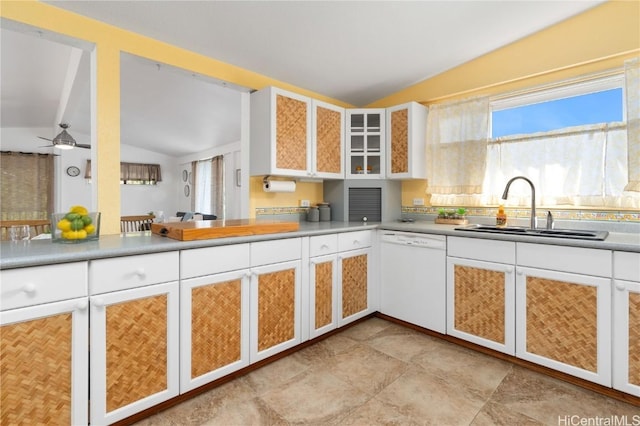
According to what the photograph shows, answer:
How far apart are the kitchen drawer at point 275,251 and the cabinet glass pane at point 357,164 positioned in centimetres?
127

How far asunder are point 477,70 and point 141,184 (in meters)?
8.01

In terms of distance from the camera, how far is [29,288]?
1.25 meters

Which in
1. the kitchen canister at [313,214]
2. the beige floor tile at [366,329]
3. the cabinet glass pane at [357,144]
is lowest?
the beige floor tile at [366,329]

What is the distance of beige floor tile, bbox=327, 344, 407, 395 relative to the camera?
6.34 feet

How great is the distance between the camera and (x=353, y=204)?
10.9 ft

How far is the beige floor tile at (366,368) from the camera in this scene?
→ 1.93m

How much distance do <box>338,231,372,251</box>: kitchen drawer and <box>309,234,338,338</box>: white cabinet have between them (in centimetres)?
7

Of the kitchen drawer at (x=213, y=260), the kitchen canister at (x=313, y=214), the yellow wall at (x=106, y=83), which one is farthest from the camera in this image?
the kitchen canister at (x=313, y=214)

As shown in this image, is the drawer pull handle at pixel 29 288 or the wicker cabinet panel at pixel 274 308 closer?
the drawer pull handle at pixel 29 288

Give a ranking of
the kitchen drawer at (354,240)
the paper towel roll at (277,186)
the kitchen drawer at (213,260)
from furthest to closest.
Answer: the paper towel roll at (277,186), the kitchen drawer at (354,240), the kitchen drawer at (213,260)

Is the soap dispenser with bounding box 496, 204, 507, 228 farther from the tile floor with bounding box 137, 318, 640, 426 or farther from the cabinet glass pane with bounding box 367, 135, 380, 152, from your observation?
the cabinet glass pane with bounding box 367, 135, 380, 152

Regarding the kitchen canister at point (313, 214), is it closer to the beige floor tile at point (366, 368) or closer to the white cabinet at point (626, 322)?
the beige floor tile at point (366, 368)

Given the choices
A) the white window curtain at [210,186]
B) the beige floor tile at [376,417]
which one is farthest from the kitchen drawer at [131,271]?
the white window curtain at [210,186]

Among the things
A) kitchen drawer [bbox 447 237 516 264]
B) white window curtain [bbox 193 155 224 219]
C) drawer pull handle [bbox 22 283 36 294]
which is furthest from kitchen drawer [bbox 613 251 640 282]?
white window curtain [bbox 193 155 224 219]
